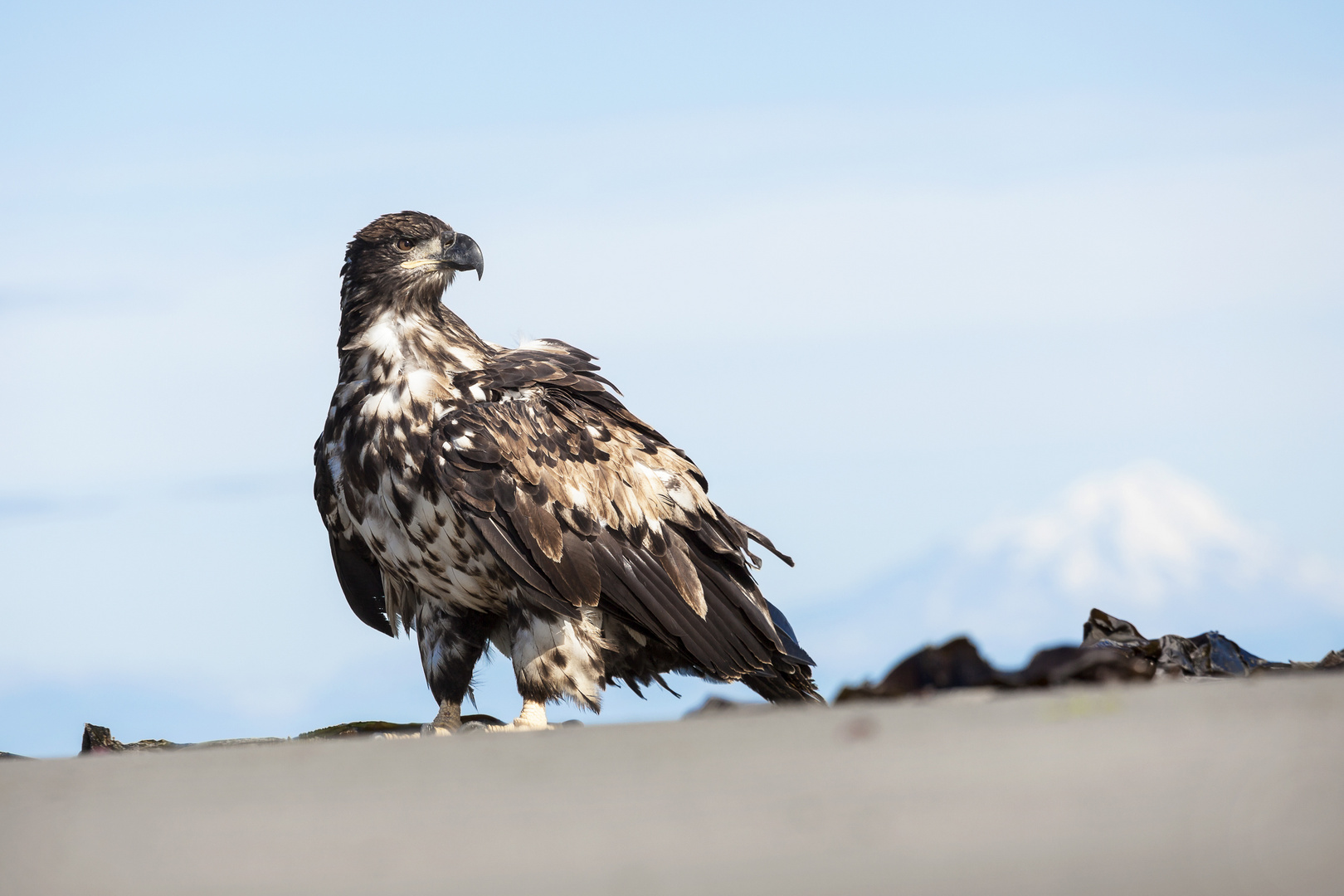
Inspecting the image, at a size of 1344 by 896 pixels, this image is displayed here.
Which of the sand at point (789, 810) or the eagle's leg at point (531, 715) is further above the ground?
the eagle's leg at point (531, 715)

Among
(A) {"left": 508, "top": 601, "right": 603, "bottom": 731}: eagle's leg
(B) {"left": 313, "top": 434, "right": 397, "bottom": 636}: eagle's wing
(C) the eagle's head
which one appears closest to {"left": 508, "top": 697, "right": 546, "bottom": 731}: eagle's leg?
(A) {"left": 508, "top": 601, "right": 603, "bottom": 731}: eagle's leg

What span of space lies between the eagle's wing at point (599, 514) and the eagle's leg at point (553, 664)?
120mm

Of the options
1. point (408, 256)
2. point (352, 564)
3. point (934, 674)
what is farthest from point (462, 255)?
point (934, 674)

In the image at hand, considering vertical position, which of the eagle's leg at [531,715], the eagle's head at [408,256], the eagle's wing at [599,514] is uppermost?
the eagle's head at [408,256]

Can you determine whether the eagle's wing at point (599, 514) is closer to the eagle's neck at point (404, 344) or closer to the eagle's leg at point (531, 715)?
the eagle's neck at point (404, 344)

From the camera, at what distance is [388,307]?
22.4 feet

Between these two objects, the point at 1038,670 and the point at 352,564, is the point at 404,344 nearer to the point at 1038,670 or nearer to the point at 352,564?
the point at 352,564

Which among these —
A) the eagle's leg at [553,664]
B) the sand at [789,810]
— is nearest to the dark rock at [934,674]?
the sand at [789,810]

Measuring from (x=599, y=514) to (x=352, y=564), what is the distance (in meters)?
1.74

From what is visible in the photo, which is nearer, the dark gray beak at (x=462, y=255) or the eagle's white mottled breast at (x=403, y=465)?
the eagle's white mottled breast at (x=403, y=465)

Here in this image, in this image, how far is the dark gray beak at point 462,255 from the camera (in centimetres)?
697

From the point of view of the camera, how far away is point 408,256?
22.7 ft

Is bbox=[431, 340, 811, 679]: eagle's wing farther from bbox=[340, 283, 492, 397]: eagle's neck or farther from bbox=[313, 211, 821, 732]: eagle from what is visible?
bbox=[340, 283, 492, 397]: eagle's neck

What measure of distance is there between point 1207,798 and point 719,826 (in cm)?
105
